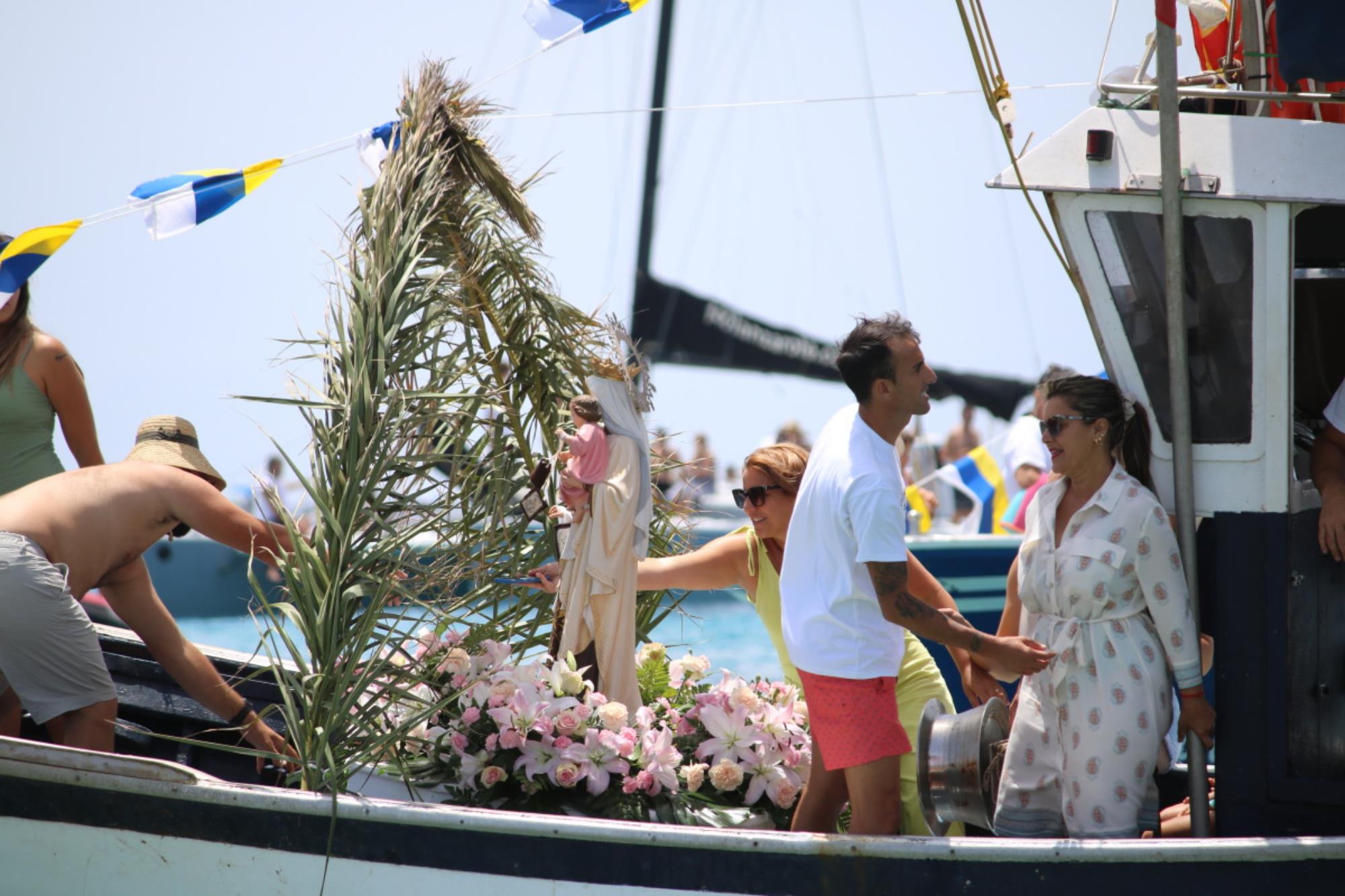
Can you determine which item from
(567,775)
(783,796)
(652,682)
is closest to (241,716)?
(567,775)

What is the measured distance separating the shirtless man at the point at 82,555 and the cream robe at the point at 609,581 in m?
1.03

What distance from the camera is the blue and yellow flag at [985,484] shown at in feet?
47.9

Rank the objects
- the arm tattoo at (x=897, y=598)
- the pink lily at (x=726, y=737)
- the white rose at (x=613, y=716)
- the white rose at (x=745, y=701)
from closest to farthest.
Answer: the arm tattoo at (x=897, y=598), the white rose at (x=613, y=716), the pink lily at (x=726, y=737), the white rose at (x=745, y=701)

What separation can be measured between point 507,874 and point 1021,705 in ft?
5.19

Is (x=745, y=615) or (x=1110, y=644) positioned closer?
(x=1110, y=644)

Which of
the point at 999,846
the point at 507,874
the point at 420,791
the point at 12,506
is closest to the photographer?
the point at 999,846

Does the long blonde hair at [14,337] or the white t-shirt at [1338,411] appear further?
the long blonde hair at [14,337]

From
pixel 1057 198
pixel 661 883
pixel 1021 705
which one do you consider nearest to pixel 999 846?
pixel 1021 705

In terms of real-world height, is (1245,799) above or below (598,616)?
below

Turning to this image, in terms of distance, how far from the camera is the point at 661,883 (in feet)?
12.1

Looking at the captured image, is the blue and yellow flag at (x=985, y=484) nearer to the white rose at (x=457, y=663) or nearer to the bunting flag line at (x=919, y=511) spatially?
the bunting flag line at (x=919, y=511)

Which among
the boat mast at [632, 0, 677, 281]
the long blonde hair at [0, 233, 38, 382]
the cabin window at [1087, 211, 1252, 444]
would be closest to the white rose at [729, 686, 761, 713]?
the cabin window at [1087, 211, 1252, 444]

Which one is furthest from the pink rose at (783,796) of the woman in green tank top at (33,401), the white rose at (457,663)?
the woman in green tank top at (33,401)

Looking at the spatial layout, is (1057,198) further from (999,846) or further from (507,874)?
(507,874)
